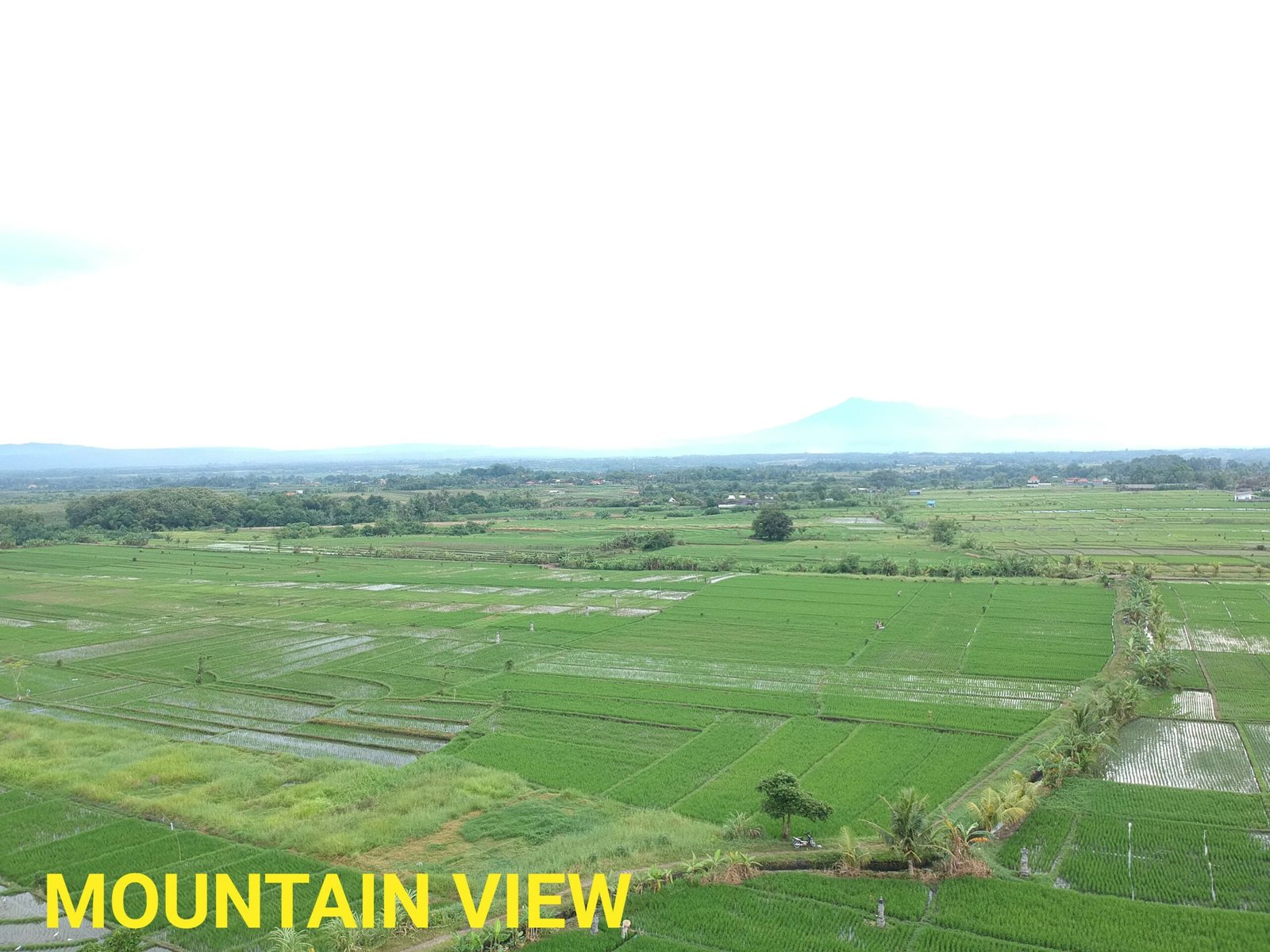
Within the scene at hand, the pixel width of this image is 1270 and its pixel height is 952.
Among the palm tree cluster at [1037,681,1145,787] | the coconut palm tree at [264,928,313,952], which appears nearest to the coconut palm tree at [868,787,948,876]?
the palm tree cluster at [1037,681,1145,787]

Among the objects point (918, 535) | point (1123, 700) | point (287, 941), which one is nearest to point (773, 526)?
point (918, 535)

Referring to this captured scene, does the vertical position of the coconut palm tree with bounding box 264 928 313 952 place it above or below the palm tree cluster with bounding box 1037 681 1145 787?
below

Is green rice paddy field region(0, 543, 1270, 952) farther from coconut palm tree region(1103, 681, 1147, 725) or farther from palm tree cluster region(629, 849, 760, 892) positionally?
coconut palm tree region(1103, 681, 1147, 725)

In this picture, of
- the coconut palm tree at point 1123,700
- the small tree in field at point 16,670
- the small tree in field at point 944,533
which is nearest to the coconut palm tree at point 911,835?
the coconut palm tree at point 1123,700

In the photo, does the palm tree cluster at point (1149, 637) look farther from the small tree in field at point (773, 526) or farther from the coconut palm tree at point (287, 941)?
the small tree in field at point (773, 526)

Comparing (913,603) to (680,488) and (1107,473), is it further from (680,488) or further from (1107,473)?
(1107,473)

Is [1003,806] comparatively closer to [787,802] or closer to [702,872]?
[787,802]

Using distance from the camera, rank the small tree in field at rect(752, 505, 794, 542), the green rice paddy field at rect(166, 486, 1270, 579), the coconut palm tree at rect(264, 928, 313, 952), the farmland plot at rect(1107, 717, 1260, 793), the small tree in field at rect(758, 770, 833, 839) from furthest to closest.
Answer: the small tree in field at rect(752, 505, 794, 542), the green rice paddy field at rect(166, 486, 1270, 579), the farmland plot at rect(1107, 717, 1260, 793), the small tree in field at rect(758, 770, 833, 839), the coconut palm tree at rect(264, 928, 313, 952)
